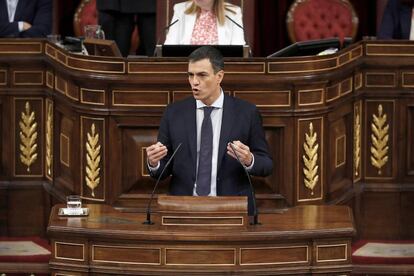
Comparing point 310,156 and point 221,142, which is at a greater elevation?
point 221,142

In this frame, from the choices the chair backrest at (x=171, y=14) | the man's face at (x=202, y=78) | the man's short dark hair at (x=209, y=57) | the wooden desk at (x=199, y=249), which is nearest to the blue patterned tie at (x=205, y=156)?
the man's face at (x=202, y=78)

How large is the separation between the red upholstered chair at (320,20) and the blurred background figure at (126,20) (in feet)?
3.98

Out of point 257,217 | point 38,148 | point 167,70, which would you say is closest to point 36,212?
point 38,148

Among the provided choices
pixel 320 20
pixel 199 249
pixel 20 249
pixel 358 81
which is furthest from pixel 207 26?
pixel 199 249

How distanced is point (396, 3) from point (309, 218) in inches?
120

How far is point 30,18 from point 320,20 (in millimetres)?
2248

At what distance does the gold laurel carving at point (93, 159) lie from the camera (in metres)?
8.30

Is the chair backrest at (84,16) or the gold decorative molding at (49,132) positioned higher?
the chair backrest at (84,16)

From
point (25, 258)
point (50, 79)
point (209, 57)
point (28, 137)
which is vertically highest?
point (209, 57)

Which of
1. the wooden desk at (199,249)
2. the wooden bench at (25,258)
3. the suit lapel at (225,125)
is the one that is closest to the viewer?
the wooden desk at (199,249)

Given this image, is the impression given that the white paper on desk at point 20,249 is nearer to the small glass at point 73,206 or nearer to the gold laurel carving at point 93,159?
the gold laurel carving at point 93,159

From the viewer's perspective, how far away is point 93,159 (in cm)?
831

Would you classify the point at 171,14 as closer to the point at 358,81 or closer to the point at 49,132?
the point at 49,132

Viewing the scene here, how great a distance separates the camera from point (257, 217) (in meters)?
6.65
